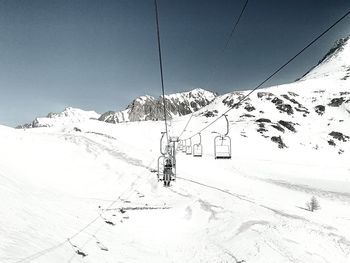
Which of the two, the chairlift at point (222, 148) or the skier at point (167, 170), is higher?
the chairlift at point (222, 148)

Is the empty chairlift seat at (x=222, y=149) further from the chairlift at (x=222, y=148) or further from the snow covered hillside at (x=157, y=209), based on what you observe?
the snow covered hillside at (x=157, y=209)

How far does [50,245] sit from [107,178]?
733 inches

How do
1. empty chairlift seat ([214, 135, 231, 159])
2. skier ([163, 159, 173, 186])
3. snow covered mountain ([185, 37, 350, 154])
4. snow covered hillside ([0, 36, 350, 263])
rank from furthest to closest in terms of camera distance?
snow covered mountain ([185, 37, 350, 154]) → skier ([163, 159, 173, 186]) → empty chairlift seat ([214, 135, 231, 159]) → snow covered hillside ([0, 36, 350, 263])

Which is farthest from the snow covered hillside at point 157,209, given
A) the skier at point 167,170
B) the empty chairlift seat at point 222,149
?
the empty chairlift seat at point 222,149

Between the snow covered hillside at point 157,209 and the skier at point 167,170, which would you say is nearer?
the snow covered hillside at point 157,209

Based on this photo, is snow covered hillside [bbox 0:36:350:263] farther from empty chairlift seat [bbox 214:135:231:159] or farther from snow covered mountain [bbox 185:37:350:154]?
snow covered mountain [bbox 185:37:350:154]

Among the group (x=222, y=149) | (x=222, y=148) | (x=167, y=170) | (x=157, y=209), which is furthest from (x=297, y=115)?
(x=157, y=209)

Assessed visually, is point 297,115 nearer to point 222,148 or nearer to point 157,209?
point 222,148

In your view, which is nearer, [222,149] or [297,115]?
[222,149]

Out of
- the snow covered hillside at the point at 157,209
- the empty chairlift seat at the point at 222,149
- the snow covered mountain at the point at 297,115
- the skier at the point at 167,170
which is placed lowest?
the snow covered hillside at the point at 157,209

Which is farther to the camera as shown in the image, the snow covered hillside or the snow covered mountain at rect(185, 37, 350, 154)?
the snow covered mountain at rect(185, 37, 350, 154)

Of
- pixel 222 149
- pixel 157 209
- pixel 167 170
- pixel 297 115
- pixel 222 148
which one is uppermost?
pixel 297 115

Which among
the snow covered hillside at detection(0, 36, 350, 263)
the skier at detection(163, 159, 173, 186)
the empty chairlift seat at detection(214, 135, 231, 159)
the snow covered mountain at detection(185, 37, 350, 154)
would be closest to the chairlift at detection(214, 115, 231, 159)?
the empty chairlift seat at detection(214, 135, 231, 159)

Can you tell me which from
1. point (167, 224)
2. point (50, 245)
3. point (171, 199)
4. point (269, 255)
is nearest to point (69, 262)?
point (50, 245)
